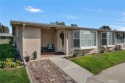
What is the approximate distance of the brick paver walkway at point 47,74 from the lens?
7.57 metres

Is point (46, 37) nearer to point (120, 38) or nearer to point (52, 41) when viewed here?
point (52, 41)

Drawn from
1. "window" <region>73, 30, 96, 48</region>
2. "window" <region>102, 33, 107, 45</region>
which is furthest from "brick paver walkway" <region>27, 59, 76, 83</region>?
"window" <region>102, 33, 107, 45</region>

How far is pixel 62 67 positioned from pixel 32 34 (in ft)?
12.7

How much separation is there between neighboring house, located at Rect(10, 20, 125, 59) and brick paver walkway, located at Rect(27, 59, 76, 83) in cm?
225

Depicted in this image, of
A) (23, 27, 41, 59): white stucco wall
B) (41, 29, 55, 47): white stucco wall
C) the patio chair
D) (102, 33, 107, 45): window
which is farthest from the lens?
(102, 33, 107, 45): window

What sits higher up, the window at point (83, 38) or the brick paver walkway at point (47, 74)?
the window at point (83, 38)

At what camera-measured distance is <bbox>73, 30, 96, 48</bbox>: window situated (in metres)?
14.6

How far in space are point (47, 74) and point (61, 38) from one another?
716cm

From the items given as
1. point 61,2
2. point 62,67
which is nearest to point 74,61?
point 62,67

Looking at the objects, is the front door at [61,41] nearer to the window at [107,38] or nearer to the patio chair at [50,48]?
the patio chair at [50,48]

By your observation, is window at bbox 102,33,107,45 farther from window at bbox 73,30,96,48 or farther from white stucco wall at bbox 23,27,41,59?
white stucco wall at bbox 23,27,41,59

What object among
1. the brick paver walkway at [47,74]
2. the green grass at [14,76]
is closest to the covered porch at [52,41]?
the brick paver walkway at [47,74]

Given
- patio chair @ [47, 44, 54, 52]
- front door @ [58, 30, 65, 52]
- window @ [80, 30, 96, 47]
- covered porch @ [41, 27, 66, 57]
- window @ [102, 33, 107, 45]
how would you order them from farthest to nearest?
window @ [102, 33, 107, 45] → patio chair @ [47, 44, 54, 52] → covered porch @ [41, 27, 66, 57] → front door @ [58, 30, 65, 52] → window @ [80, 30, 96, 47]

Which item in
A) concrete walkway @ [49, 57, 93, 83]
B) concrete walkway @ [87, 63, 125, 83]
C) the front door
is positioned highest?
the front door
